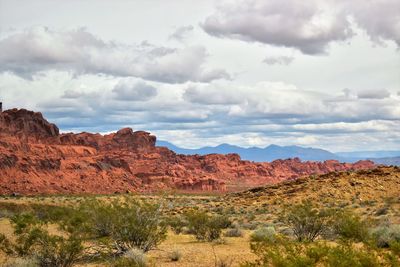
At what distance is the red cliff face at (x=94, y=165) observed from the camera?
108 m

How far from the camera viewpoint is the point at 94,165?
125 metres

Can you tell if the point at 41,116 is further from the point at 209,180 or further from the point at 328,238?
the point at 328,238

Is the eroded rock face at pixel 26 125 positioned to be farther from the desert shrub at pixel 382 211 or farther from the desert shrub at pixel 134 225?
the desert shrub at pixel 134 225

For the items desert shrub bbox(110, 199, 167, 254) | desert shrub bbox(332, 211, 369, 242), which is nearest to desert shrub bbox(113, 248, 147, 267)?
desert shrub bbox(110, 199, 167, 254)

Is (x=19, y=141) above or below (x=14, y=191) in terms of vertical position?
above

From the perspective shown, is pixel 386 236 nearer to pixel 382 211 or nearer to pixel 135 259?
pixel 135 259

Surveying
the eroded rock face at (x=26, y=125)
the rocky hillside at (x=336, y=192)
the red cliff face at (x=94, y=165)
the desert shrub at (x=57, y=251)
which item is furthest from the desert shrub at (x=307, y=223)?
the eroded rock face at (x=26, y=125)

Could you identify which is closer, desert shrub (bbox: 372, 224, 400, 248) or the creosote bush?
the creosote bush

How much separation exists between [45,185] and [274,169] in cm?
10169

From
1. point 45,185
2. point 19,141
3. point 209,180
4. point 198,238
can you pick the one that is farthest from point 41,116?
point 198,238

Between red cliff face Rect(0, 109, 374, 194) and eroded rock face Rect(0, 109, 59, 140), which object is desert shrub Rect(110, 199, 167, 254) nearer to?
red cliff face Rect(0, 109, 374, 194)

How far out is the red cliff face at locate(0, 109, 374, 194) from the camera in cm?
10750

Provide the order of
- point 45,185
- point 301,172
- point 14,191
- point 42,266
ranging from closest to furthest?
point 42,266 → point 14,191 → point 45,185 → point 301,172

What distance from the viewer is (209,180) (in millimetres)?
133750
